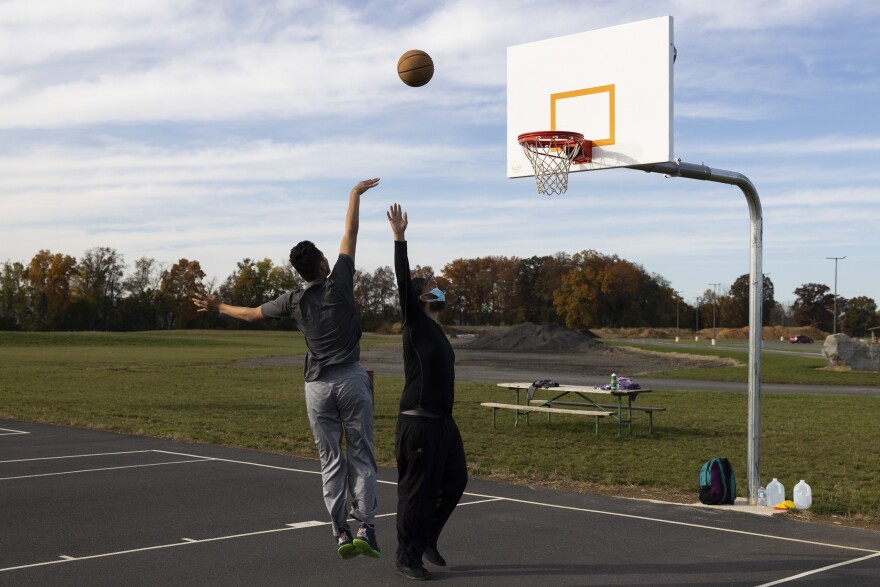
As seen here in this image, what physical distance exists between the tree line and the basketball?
267 feet

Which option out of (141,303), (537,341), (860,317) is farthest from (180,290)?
(860,317)

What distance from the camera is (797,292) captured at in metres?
147

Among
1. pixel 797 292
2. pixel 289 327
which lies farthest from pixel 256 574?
pixel 797 292

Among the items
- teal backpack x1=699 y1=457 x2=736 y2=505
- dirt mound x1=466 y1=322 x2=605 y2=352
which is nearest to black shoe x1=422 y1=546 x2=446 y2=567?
teal backpack x1=699 y1=457 x2=736 y2=505

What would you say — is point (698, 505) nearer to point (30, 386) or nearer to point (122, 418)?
point (122, 418)

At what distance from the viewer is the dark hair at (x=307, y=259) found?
607 centimetres

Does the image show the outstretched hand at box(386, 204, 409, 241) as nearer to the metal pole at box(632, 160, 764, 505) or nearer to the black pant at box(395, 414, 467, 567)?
the black pant at box(395, 414, 467, 567)

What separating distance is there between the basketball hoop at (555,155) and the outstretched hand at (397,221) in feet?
15.4

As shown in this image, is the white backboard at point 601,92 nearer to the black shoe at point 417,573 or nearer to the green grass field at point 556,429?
the green grass field at point 556,429

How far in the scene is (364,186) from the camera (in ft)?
20.6

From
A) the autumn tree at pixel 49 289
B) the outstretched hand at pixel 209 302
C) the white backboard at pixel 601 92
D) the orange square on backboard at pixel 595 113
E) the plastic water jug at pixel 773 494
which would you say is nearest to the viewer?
the outstretched hand at pixel 209 302

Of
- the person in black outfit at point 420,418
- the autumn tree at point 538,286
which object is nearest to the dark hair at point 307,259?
the person in black outfit at point 420,418

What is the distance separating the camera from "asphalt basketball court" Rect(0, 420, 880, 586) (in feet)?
20.8

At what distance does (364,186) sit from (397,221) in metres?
0.41
